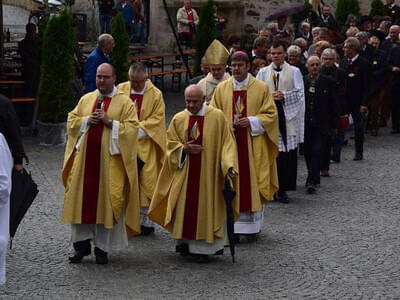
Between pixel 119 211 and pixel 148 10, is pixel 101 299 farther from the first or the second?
pixel 148 10

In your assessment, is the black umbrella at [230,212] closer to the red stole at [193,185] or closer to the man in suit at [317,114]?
the red stole at [193,185]

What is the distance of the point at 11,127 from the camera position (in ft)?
32.0

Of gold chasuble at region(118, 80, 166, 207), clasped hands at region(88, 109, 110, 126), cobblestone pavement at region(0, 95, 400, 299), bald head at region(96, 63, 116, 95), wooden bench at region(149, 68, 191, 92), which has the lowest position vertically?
cobblestone pavement at region(0, 95, 400, 299)

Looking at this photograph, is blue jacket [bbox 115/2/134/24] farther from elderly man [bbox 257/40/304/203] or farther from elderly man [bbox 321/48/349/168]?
elderly man [bbox 257/40/304/203]

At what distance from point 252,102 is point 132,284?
2609 mm

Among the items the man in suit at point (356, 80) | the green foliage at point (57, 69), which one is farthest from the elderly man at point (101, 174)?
the man in suit at point (356, 80)

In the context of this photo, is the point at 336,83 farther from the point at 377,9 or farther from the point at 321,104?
the point at 377,9

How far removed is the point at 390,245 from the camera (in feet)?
36.0

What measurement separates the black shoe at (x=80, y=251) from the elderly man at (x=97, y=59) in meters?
4.22

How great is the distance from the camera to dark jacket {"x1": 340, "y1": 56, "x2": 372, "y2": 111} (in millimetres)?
16406

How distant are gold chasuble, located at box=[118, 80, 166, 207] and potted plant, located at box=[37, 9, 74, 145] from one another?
5292 millimetres

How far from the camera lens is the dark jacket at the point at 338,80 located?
46.0 feet

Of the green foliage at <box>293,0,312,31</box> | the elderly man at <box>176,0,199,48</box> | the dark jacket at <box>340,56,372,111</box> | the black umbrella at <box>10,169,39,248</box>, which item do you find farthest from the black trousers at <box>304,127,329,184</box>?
the elderly man at <box>176,0,199,48</box>

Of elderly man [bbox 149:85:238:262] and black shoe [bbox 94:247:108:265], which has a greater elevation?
elderly man [bbox 149:85:238:262]
